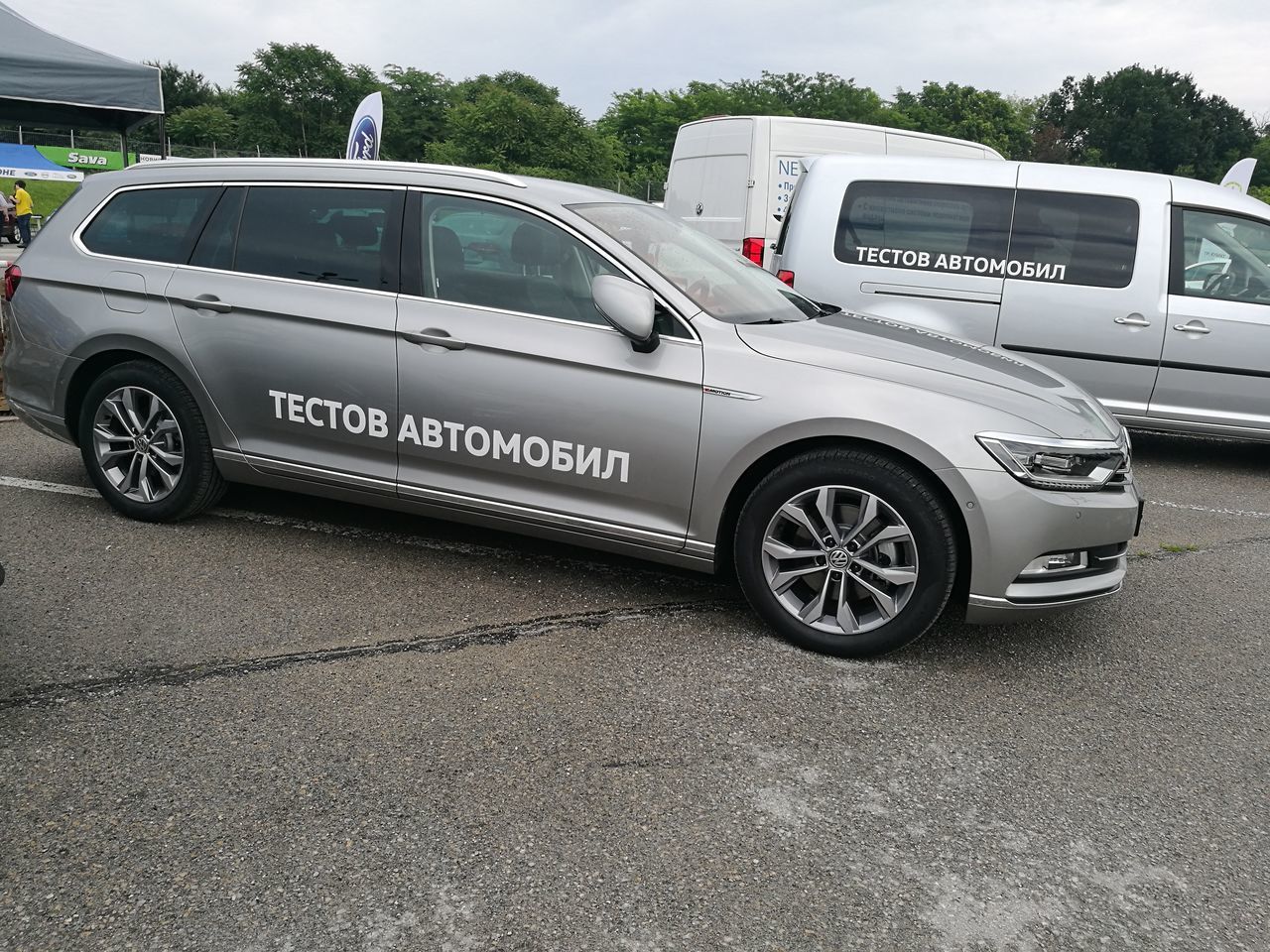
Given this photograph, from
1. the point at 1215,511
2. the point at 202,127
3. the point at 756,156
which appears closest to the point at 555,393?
the point at 1215,511

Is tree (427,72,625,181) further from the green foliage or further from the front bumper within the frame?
the front bumper

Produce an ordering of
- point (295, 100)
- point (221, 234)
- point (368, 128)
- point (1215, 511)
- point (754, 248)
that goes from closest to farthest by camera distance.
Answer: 1. point (221, 234)
2. point (1215, 511)
3. point (754, 248)
4. point (368, 128)
5. point (295, 100)

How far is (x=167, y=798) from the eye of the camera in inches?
103

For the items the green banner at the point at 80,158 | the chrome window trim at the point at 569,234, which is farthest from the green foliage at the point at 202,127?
the chrome window trim at the point at 569,234

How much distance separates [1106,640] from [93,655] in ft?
12.0

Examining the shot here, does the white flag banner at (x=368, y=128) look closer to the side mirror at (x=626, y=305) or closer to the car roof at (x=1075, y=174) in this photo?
the car roof at (x=1075, y=174)

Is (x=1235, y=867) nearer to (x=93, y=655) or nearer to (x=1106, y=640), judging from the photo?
(x=1106, y=640)

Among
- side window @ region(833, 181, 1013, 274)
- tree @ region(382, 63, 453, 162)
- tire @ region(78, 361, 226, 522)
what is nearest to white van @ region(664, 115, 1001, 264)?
side window @ region(833, 181, 1013, 274)

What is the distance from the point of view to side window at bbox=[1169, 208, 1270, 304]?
6625 mm

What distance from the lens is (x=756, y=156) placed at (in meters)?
10.3

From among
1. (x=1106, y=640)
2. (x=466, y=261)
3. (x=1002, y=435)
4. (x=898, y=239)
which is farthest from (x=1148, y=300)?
(x=466, y=261)

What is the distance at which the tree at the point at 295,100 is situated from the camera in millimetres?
63281

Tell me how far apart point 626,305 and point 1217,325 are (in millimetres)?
4846

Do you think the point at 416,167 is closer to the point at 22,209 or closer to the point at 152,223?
the point at 152,223
